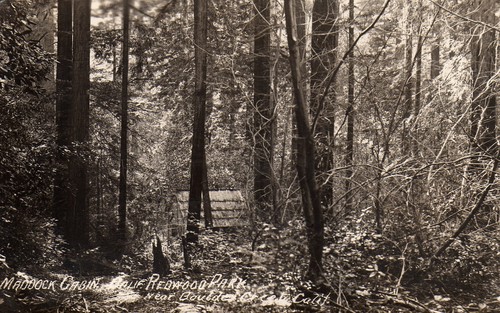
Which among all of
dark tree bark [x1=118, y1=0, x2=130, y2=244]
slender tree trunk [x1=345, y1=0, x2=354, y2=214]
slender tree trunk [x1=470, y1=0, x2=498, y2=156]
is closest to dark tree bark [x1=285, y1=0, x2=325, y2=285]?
slender tree trunk [x1=345, y1=0, x2=354, y2=214]

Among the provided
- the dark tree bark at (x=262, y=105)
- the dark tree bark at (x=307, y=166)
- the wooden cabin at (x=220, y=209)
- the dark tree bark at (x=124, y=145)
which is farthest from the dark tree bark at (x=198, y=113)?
the dark tree bark at (x=307, y=166)

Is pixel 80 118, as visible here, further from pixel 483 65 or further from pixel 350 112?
pixel 483 65

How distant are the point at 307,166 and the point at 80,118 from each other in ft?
22.5

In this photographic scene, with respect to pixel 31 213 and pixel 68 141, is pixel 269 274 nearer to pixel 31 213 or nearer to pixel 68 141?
pixel 31 213

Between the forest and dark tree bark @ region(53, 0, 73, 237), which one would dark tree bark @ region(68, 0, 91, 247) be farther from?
dark tree bark @ region(53, 0, 73, 237)

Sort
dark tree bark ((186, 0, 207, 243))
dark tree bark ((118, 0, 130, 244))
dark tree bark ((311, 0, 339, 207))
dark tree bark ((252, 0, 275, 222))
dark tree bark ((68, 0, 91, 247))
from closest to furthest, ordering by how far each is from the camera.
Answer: dark tree bark ((311, 0, 339, 207)) < dark tree bark ((252, 0, 275, 222)) < dark tree bark ((68, 0, 91, 247)) < dark tree bark ((186, 0, 207, 243)) < dark tree bark ((118, 0, 130, 244))

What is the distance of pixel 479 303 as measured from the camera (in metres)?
6.23

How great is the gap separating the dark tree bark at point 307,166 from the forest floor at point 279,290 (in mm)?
280

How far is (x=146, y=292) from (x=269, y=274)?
70.4 inches

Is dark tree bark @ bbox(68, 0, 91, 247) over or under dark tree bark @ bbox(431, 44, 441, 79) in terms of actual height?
under

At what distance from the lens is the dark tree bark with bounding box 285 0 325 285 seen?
603 cm

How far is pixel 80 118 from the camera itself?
11.1 metres

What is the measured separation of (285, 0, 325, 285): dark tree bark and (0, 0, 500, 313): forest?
25mm

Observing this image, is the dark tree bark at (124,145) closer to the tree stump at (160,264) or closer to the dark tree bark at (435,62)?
the tree stump at (160,264)
